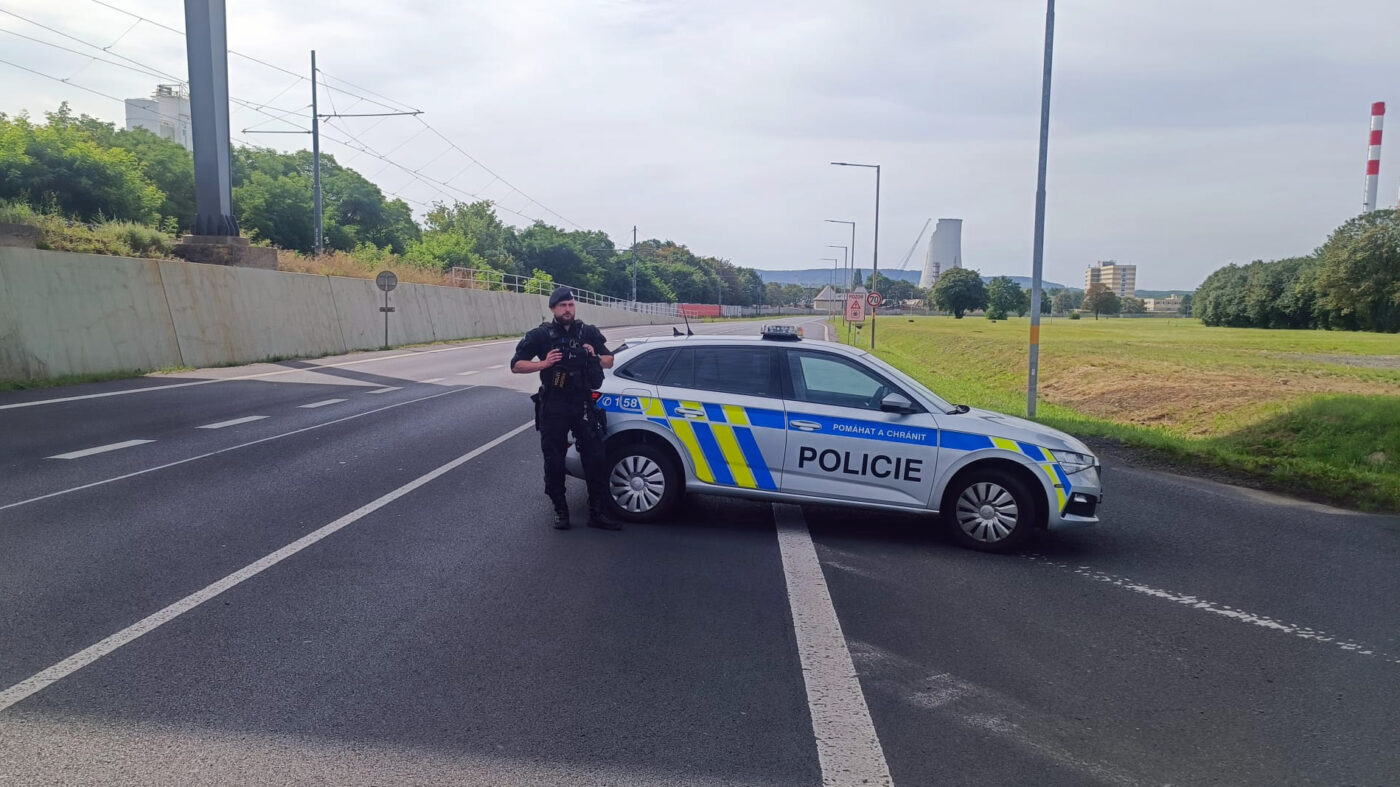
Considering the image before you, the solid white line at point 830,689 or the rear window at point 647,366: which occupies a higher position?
the rear window at point 647,366

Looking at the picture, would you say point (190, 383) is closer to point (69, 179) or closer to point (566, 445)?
point (566, 445)

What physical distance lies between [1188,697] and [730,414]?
12.8ft

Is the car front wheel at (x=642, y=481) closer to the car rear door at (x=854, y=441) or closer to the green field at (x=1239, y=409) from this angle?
the car rear door at (x=854, y=441)

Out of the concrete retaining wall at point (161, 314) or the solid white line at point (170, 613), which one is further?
the concrete retaining wall at point (161, 314)

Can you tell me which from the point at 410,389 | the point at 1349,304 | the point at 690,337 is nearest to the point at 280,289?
the point at 410,389

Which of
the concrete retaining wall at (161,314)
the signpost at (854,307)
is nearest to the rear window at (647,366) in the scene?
the concrete retaining wall at (161,314)

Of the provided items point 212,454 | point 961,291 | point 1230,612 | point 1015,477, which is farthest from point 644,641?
point 961,291

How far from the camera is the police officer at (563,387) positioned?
737 cm

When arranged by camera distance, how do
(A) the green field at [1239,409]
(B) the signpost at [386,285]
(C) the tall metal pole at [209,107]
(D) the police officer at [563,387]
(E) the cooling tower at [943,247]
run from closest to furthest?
(D) the police officer at [563,387]
(A) the green field at [1239,409]
(C) the tall metal pole at [209,107]
(B) the signpost at [386,285]
(E) the cooling tower at [943,247]

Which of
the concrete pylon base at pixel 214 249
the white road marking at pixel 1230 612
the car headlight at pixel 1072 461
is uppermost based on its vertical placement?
the concrete pylon base at pixel 214 249

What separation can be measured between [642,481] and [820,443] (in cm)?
Result: 143

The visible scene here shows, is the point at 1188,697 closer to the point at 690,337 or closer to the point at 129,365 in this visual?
the point at 690,337

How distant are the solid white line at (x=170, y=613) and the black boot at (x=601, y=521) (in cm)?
180

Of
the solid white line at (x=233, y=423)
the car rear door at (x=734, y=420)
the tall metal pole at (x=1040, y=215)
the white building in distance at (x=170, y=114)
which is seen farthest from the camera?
the white building in distance at (x=170, y=114)
